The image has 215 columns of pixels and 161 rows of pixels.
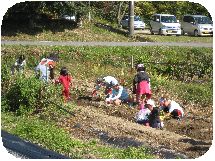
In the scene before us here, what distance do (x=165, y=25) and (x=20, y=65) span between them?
11.7 feet

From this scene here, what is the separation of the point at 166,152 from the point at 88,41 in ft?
19.5

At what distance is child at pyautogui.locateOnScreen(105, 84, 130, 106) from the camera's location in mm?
10992

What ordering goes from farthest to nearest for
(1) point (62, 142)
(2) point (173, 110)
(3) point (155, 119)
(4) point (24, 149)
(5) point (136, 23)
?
(5) point (136, 23) → (2) point (173, 110) → (3) point (155, 119) → (1) point (62, 142) → (4) point (24, 149)

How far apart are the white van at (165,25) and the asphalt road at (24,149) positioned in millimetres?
4606

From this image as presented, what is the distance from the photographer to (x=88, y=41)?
13.0 meters

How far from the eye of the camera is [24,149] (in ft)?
21.6

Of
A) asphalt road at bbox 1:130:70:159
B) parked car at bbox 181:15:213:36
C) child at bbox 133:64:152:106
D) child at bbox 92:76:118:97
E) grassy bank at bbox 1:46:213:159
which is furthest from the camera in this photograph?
parked car at bbox 181:15:213:36

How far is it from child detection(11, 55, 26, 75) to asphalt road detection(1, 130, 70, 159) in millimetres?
3089

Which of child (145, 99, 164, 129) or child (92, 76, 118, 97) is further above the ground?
child (92, 76, 118, 97)

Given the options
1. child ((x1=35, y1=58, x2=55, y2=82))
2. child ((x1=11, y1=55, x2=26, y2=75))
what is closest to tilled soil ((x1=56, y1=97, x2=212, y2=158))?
child ((x1=35, y1=58, x2=55, y2=82))

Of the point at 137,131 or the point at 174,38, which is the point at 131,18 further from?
the point at 137,131

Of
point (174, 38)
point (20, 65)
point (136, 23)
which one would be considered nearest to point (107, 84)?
point (136, 23)

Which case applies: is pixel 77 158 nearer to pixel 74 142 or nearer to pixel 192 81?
pixel 74 142

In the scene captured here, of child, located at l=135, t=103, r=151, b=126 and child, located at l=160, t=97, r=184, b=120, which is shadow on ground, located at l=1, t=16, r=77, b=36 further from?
child, located at l=160, t=97, r=184, b=120
